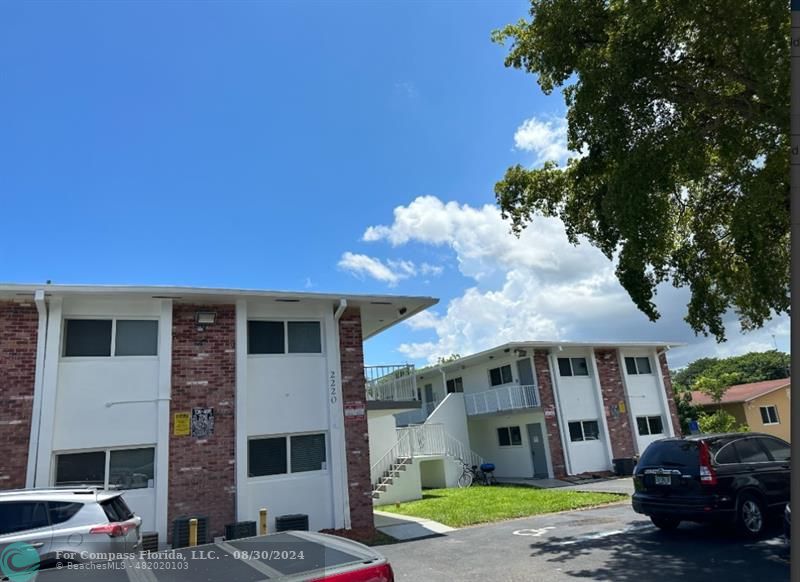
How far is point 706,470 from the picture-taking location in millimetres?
8180

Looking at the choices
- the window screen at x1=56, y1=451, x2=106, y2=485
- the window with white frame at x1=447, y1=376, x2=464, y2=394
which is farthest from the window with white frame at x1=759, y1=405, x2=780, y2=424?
the window screen at x1=56, y1=451, x2=106, y2=485

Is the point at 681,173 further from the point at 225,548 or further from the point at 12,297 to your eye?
the point at 12,297

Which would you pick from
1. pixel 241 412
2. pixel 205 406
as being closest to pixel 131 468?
pixel 205 406

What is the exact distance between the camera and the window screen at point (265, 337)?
1227 cm

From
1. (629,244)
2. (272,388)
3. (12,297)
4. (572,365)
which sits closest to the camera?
(629,244)

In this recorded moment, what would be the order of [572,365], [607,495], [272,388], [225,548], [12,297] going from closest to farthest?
1. [225,548]
2. [12,297]
3. [272,388]
4. [607,495]
5. [572,365]

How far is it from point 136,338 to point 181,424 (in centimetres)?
211


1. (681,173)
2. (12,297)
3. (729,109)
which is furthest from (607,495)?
(12,297)

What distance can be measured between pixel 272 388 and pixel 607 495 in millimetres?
10045

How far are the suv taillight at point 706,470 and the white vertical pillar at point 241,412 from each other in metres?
8.49

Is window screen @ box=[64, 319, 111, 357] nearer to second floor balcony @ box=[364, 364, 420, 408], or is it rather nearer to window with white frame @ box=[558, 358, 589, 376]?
second floor balcony @ box=[364, 364, 420, 408]

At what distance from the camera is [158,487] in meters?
10.5

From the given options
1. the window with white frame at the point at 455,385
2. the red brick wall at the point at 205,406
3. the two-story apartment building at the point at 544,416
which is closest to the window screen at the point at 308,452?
the red brick wall at the point at 205,406

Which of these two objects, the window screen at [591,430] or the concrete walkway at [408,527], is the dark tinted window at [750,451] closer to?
the concrete walkway at [408,527]
